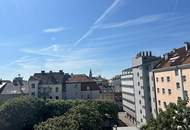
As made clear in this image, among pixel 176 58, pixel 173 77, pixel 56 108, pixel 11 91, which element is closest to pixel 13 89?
pixel 11 91

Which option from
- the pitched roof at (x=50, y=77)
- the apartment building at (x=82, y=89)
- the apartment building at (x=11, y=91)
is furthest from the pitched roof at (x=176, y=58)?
the apartment building at (x=11, y=91)

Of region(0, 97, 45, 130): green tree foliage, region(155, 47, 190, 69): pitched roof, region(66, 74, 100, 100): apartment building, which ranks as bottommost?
region(0, 97, 45, 130): green tree foliage

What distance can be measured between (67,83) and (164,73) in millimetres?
46052

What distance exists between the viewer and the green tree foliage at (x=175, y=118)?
26859mm

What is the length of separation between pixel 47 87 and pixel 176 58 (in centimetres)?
5088

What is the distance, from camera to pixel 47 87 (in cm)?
9256

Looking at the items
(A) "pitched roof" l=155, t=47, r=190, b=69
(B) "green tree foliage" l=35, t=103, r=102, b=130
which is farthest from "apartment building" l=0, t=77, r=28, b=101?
(B) "green tree foliage" l=35, t=103, r=102, b=130

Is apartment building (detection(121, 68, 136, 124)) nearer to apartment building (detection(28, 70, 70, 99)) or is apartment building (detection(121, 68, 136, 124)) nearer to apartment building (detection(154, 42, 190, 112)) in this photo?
apartment building (detection(28, 70, 70, 99))

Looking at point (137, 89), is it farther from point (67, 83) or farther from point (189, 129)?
point (189, 129)

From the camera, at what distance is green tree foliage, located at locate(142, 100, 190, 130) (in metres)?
26.9

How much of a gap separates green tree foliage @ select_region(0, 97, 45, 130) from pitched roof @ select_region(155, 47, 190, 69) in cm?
2685

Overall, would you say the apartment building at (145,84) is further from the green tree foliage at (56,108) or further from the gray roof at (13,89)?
the gray roof at (13,89)

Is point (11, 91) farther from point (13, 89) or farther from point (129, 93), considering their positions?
point (129, 93)

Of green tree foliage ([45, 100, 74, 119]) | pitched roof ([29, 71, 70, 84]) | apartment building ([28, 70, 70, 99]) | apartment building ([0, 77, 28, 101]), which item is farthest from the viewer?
pitched roof ([29, 71, 70, 84])
